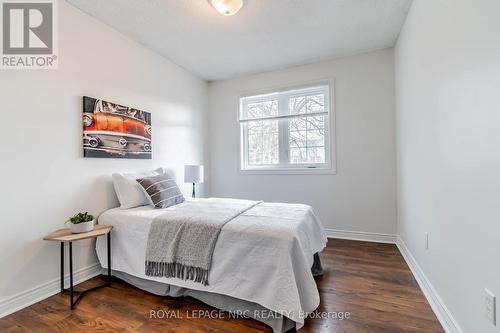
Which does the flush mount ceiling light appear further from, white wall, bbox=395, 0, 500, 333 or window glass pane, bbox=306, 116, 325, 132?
window glass pane, bbox=306, 116, 325, 132

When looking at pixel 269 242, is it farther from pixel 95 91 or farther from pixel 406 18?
pixel 406 18

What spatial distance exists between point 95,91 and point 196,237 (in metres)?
1.79

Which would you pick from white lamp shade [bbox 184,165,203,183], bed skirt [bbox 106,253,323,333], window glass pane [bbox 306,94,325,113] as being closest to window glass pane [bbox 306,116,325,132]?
window glass pane [bbox 306,94,325,113]

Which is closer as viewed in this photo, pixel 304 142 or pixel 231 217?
pixel 231 217

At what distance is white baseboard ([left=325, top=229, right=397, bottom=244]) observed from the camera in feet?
10.2

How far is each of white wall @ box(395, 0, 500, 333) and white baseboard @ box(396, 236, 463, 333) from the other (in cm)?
5

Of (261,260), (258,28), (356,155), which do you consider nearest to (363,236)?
(356,155)

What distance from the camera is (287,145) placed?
3.71 m

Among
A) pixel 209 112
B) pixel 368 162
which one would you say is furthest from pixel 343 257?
pixel 209 112

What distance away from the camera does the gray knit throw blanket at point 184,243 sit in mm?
1743

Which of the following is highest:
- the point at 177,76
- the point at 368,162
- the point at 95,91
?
the point at 177,76

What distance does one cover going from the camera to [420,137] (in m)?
2.04

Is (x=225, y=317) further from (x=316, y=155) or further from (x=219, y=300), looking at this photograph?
(x=316, y=155)

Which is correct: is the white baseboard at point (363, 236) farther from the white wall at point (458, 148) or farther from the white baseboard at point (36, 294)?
the white baseboard at point (36, 294)
